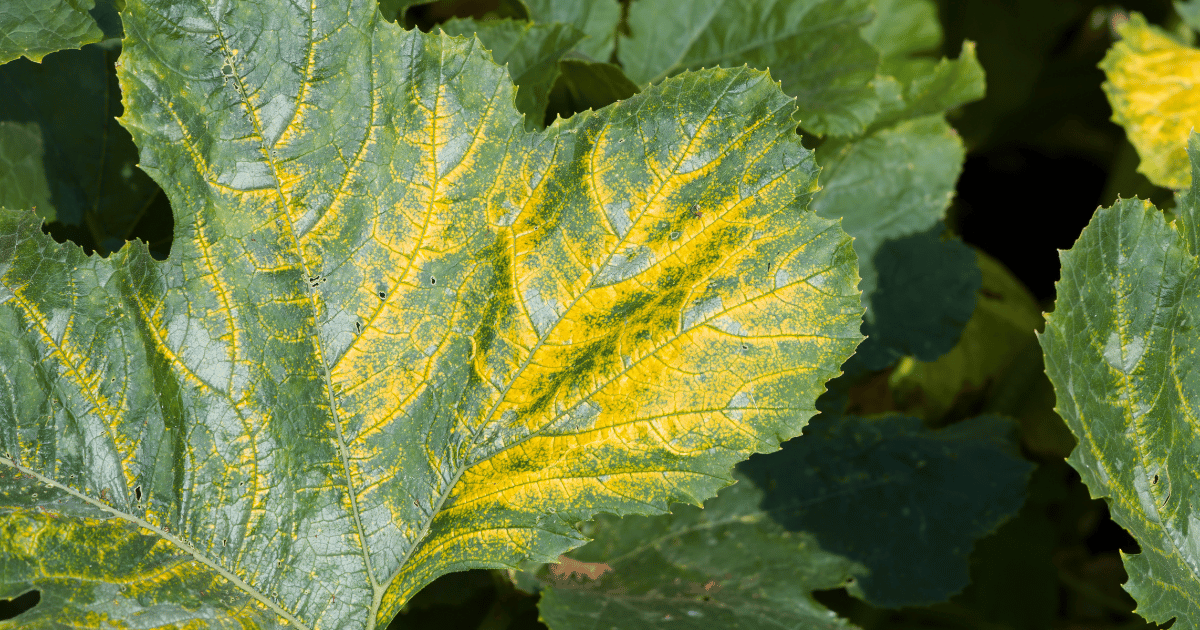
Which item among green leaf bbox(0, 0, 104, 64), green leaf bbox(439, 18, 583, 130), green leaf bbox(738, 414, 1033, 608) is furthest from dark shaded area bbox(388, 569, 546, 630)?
green leaf bbox(0, 0, 104, 64)

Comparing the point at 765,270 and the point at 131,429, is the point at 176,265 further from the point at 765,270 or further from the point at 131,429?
the point at 765,270

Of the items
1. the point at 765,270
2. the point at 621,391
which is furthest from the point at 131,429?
the point at 765,270

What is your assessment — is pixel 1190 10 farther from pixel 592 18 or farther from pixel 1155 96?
pixel 592 18

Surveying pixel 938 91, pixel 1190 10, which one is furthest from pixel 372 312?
pixel 1190 10

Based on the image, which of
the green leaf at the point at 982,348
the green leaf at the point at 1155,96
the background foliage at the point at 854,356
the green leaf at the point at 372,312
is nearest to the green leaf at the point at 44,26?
the background foliage at the point at 854,356

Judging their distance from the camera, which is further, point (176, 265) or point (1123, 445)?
point (1123, 445)

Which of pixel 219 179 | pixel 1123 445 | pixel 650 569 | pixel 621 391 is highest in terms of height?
pixel 219 179

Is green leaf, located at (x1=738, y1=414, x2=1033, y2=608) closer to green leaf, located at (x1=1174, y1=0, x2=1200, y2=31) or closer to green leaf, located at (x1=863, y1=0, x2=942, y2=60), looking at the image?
green leaf, located at (x1=863, y1=0, x2=942, y2=60)

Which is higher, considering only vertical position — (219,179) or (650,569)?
(219,179)
